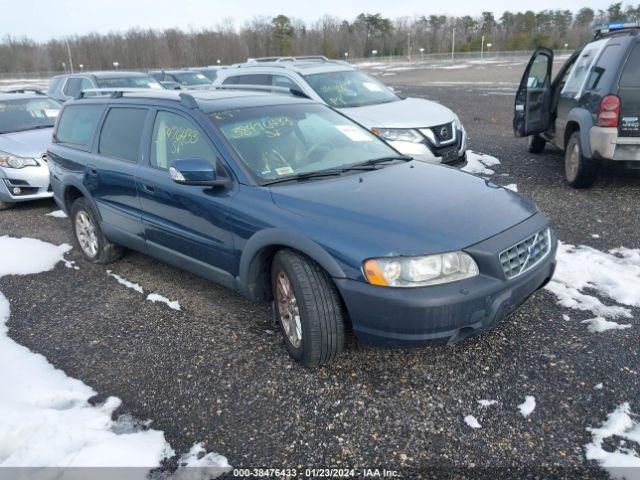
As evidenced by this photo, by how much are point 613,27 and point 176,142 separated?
611cm

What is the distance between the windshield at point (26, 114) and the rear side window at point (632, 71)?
8076 mm

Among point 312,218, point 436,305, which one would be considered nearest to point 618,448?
point 436,305

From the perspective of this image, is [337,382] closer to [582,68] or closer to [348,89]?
[348,89]

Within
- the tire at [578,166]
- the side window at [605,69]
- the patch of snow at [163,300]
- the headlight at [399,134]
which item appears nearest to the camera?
the patch of snow at [163,300]

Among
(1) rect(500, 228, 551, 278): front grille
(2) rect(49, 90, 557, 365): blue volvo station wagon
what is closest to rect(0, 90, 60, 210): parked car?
(2) rect(49, 90, 557, 365): blue volvo station wagon

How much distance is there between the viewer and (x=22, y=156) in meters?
7.05

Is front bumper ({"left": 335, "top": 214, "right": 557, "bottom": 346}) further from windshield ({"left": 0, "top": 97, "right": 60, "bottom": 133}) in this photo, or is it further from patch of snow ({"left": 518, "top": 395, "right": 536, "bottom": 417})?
windshield ({"left": 0, "top": 97, "right": 60, "bottom": 133})

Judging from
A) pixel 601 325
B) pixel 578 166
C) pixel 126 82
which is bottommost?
pixel 601 325

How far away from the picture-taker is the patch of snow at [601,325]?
3484 millimetres

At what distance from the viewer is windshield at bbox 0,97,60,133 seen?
804cm

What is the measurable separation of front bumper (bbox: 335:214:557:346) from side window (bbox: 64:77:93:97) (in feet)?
36.6

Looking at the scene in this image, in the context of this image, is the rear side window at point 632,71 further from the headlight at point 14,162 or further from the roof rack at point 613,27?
the headlight at point 14,162

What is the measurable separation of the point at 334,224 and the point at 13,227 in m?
5.54

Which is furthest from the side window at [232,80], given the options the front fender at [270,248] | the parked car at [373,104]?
the front fender at [270,248]
